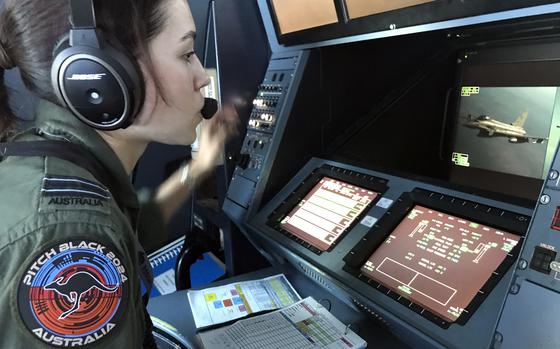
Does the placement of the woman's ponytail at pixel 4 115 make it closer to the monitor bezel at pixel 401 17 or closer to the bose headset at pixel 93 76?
the bose headset at pixel 93 76

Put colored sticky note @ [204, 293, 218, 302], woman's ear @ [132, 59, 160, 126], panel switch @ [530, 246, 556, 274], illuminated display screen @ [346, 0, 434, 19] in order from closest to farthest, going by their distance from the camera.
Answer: panel switch @ [530, 246, 556, 274] < woman's ear @ [132, 59, 160, 126] < illuminated display screen @ [346, 0, 434, 19] < colored sticky note @ [204, 293, 218, 302]

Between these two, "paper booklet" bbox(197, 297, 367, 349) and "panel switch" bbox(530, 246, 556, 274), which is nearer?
"panel switch" bbox(530, 246, 556, 274)

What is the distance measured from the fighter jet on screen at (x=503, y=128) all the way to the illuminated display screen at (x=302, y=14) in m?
0.58

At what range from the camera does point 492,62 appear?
1.38 m

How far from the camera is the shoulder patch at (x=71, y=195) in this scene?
68 cm

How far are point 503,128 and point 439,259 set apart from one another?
58cm

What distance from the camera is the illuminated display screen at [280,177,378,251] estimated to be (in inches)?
50.5

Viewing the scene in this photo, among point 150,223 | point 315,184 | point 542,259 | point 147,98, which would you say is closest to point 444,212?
point 542,259

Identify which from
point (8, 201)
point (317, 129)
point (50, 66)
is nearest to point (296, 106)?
point (317, 129)

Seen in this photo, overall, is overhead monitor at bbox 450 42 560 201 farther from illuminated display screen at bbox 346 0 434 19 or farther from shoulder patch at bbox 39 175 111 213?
shoulder patch at bbox 39 175 111 213

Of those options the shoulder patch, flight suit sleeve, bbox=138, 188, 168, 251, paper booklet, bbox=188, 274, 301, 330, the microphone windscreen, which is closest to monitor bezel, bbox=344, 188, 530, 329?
paper booklet, bbox=188, 274, 301, 330

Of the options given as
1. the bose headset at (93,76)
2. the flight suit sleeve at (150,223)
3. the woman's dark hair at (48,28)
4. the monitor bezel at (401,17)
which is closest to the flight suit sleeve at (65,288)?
the bose headset at (93,76)

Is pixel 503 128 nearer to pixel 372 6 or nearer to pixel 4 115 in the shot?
pixel 372 6

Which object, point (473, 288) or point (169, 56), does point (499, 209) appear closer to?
point (473, 288)
